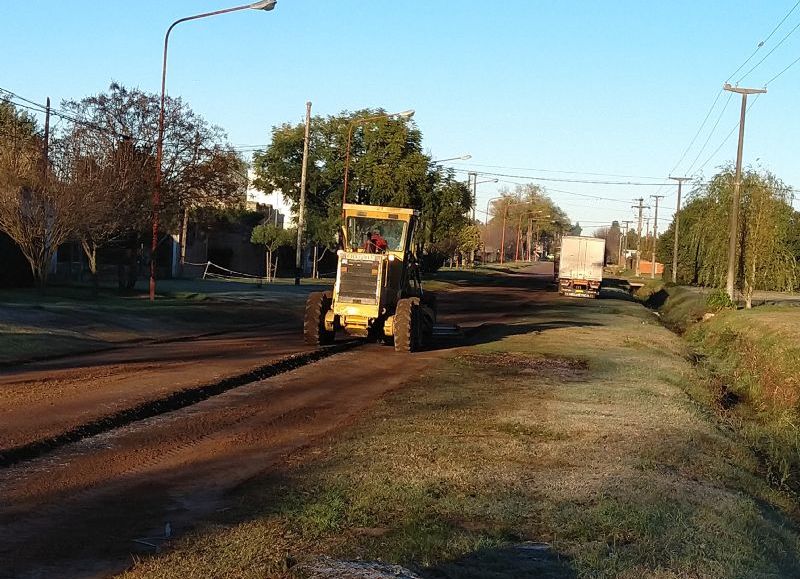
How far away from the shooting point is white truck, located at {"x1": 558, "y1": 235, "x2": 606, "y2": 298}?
53219 millimetres

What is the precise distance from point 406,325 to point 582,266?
115 feet

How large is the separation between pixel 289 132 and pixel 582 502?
51.0 m

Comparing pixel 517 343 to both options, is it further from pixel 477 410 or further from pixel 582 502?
pixel 582 502

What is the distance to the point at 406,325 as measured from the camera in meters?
20.0

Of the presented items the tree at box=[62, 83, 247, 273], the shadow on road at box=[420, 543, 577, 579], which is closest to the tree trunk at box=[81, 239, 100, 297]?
the tree at box=[62, 83, 247, 273]

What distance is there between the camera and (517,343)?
23422 mm

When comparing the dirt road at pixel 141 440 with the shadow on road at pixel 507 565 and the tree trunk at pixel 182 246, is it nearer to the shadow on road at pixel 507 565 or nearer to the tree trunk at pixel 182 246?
the shadow on road at pixel 507 565

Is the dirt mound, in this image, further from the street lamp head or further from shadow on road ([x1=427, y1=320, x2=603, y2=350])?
the street lamp head

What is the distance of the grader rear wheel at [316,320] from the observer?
2066 cm

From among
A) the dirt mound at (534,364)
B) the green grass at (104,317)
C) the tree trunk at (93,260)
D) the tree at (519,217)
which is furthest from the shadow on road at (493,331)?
the tree at (519,217)

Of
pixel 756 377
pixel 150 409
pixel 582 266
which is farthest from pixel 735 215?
pixel 150 409

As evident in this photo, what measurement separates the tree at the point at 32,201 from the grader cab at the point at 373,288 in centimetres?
1057

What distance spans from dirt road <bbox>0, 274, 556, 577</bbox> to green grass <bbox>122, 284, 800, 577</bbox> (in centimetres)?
49

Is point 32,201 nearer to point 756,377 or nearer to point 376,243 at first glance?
point 376,243
